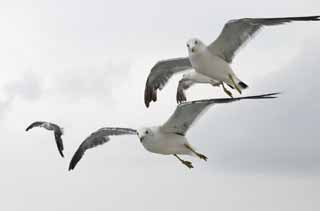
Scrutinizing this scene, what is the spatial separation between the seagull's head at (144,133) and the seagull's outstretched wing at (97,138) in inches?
45.9

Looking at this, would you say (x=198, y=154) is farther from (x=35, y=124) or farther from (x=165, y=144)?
(x=35, y=124)

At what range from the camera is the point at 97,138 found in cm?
2478

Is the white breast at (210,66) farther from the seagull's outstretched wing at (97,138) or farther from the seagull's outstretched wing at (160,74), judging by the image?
the seagull's outstretched wing at (160,74)

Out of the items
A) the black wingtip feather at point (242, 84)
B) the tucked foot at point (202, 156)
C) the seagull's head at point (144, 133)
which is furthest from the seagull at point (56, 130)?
the black wingtip feather at point (242, 84)

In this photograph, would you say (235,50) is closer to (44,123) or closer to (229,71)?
(229,71)

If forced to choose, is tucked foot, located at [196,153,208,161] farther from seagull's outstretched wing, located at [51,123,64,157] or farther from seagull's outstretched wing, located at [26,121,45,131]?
seagull's outstretched wing, located at [26,121,45,131]

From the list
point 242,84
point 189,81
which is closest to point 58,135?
point 189,81

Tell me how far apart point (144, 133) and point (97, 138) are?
4.68 m

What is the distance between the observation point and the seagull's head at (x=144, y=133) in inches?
800

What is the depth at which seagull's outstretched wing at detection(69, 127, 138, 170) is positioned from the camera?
75.8 feet

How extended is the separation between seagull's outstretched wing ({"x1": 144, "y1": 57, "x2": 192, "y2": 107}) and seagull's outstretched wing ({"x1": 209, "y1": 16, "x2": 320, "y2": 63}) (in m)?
3.53

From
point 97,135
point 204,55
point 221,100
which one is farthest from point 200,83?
point 221,100

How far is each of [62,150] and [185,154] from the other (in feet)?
22.7

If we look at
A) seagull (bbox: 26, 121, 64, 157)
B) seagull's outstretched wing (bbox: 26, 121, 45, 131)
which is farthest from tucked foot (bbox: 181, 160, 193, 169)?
seagull's outstretched wing (bbox: 26, 121, 45, 131)
